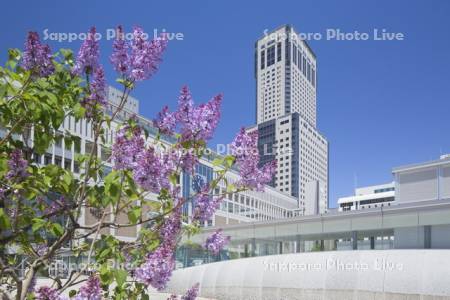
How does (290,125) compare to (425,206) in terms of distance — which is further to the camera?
(290,125)

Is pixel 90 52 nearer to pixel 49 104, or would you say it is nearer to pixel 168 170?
pixel 49 104

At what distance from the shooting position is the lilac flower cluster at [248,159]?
12.3 ft

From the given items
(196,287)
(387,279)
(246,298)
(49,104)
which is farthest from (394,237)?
(49,104)

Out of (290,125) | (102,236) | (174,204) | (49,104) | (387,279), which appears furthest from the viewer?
(290,125)

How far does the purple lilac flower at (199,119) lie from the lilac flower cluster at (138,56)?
32 centimetres

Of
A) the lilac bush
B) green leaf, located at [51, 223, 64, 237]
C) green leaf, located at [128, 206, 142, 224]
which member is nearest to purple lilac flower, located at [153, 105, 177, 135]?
the lilac bush

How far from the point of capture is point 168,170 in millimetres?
3570

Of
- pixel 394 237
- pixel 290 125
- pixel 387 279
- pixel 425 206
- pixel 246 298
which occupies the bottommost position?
pixel 246 298

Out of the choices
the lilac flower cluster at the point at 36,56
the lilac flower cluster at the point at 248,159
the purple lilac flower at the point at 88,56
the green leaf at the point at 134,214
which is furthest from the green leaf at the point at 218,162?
the lilac flower cluster at the point at 36,56

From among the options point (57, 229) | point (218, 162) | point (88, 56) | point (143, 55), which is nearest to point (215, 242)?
point (218, 162)

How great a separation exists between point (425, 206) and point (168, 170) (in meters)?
21.3

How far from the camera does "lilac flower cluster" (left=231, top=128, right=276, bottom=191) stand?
376cm

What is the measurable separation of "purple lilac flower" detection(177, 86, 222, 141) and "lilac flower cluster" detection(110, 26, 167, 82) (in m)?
0.32

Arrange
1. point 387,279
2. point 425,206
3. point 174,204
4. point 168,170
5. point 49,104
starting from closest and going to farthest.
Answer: point 49,104
point 168,170
point 174,204
point 387,279
point 425,206
